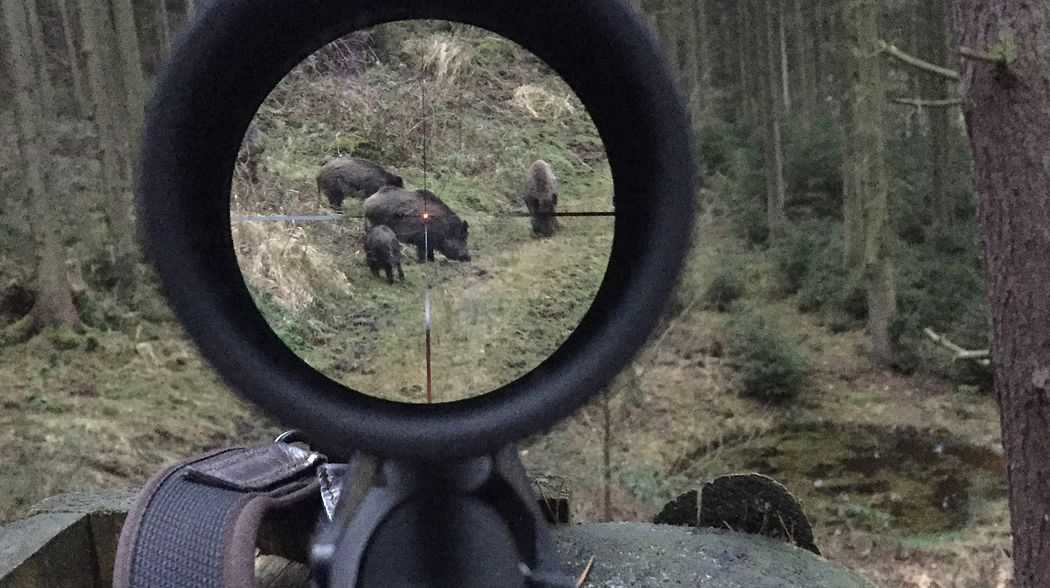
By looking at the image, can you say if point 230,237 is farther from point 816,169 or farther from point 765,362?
point 816,169

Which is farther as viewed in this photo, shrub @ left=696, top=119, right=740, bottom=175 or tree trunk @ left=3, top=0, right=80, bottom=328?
shrub @ left=696, top=119, right=740, bottom=175

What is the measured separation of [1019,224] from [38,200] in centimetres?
477

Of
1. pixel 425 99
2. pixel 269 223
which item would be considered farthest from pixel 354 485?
pixel 425 99

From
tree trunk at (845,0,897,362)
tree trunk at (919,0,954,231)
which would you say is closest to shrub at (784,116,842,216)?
tree trunk at (919,0,954,231)

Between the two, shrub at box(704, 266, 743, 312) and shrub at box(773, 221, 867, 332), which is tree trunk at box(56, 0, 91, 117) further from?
shrub at box(773, 221, 867, 332)

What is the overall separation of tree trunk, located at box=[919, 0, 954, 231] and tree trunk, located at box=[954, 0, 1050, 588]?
6486 mm

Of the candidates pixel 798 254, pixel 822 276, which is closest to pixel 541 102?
pixel 822 276

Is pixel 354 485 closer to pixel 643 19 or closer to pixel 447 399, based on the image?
pixel 447 399

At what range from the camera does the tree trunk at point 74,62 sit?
20.6 ft

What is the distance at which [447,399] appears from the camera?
699mm

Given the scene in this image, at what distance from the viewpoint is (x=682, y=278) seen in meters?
0.67

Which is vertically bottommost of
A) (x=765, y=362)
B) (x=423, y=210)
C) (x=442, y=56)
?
(x=765, y=362)

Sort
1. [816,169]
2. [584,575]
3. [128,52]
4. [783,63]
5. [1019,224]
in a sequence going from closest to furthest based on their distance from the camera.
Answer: [584,575] → [1019,224] → [128,52] → [816,169] → [783,63]

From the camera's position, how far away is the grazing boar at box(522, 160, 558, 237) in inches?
29.8
